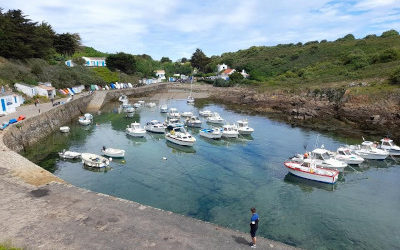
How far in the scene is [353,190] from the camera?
26891mm

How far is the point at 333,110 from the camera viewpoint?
A: 2347 inches

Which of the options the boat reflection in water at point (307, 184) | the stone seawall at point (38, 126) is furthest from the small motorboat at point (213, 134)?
the stone seawall at point (38, 126)

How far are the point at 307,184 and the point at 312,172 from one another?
51.9 inches

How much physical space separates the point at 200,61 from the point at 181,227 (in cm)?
14353

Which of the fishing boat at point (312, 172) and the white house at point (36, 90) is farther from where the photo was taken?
the white house at point (36, 90)

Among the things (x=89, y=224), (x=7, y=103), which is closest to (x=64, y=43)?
(x=7, y=103)

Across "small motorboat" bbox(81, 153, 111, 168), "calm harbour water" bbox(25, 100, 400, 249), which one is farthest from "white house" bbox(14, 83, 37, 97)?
"small motorboat" bbox(81, 153, 111, 168)

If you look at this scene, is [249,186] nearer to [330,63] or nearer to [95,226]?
[95,226]

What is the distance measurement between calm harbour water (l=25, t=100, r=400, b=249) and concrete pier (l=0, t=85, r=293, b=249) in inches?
175

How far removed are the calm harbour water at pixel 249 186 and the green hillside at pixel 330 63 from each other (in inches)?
1977

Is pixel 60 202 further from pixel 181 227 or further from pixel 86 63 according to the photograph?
pixel 86 63

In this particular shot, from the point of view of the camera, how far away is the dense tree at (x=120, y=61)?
350ft

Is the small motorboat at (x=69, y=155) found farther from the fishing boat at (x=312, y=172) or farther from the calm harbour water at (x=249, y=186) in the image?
the fishing boat at (x=312, y=172)

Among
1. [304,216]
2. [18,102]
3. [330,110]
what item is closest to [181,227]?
[304,216]
